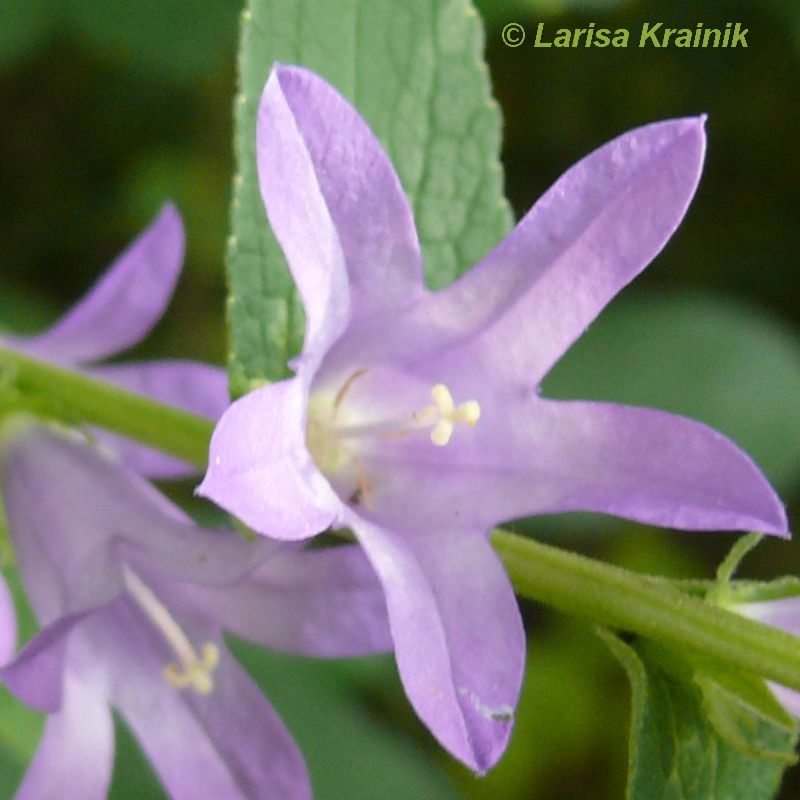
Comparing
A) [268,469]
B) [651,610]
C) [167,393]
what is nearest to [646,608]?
[651,610]

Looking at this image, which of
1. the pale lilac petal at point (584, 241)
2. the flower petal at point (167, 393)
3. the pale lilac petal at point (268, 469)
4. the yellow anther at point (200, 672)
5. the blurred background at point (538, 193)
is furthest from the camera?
the blurred background at point (538, 193)

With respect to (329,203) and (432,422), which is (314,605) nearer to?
(432,422)

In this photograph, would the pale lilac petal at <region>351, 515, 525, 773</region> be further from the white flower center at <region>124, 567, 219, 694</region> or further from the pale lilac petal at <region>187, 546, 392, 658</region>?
the white flower center at <region>124, 567, 219, 694</region>

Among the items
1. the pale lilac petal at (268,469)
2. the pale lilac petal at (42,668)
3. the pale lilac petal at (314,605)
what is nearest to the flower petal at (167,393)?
the pale lilac petal at (314,605)

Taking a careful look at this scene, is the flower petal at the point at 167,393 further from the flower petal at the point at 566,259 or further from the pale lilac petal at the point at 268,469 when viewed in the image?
the pale lilac petal at the point at 268,469

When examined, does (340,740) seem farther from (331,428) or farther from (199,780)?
(331,428)

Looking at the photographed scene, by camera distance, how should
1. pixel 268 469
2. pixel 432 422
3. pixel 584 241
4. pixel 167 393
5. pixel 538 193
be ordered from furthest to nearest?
pixel 538 193 < pixel 167 393 < pixel 432 422 < pixel 584 241 < pixel 268 469
